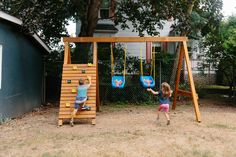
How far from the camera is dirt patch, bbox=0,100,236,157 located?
6391mm

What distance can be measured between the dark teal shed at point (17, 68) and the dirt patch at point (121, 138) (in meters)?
1.13

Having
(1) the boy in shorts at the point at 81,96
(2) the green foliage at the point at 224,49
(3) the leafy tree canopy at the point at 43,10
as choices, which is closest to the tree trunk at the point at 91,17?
(3) the leafy tree canopy at the point at 43,10

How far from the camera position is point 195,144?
6.98 m

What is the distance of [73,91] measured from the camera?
9.57m

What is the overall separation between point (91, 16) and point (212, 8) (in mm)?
6489

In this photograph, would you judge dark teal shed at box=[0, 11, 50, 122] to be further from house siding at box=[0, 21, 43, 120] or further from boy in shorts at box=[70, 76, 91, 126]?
boy in shorts at box=[70, 76, 91, 126]

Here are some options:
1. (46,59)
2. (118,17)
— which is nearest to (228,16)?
(118,17)

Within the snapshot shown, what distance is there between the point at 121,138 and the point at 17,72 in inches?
223

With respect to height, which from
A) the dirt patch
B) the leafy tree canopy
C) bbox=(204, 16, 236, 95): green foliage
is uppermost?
the leafy tree canopy

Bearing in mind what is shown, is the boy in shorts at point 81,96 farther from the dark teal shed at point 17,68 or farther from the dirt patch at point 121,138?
the dark teal shed at point 17,68

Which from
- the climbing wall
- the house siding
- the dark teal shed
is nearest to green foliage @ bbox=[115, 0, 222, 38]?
the dark teal shed

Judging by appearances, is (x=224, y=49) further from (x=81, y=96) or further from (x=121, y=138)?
(x=121, y=138)

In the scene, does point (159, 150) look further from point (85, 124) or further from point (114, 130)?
point (85, 124)

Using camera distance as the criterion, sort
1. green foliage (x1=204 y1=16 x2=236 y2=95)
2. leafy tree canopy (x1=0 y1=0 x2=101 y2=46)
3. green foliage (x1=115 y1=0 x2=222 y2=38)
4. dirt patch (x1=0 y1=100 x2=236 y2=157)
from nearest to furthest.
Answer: dirt patch (x1=0 y1=100 x2=236 y2=157), leafy tree canopy (x1=0 y1=0 x2=101 y2=46), green foliage (x1=115 y1=0 x2=222 y2=38), green foliage (x1=204 y1=16 x2=236 y2=95)
